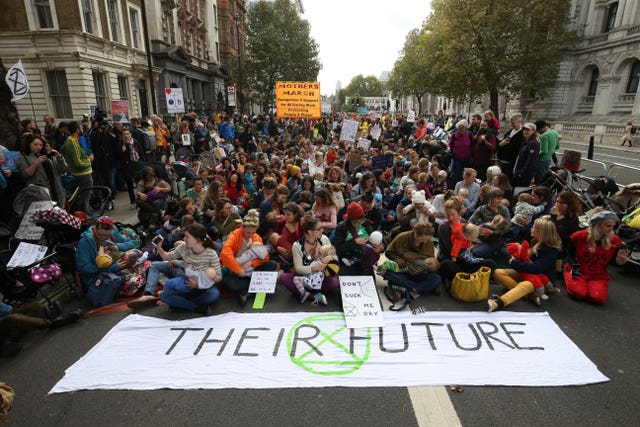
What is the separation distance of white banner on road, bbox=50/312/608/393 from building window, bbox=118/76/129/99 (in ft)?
79.9

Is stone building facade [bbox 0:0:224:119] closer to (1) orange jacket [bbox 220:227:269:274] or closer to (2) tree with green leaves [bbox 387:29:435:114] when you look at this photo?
(1) orange jacket [bbox 220:227:269:274]

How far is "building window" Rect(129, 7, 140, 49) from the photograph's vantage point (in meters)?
24.6

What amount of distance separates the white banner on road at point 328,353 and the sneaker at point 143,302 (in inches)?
9.8

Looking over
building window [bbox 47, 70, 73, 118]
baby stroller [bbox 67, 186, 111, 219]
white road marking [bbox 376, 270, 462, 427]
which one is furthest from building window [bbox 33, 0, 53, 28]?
white road marking [bbox 376, 270, 462, 427]

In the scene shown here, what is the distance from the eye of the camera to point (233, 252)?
5.04 metres

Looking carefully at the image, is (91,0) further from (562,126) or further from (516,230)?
(562,126)

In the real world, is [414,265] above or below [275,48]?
below

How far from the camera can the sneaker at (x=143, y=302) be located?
4.64 m

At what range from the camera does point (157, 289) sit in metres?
5.15

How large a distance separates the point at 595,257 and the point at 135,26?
29500mm

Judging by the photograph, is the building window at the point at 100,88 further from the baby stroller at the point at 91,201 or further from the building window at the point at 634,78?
the building window at the point at 634,78

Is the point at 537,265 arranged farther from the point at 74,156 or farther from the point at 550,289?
the point at 74,156

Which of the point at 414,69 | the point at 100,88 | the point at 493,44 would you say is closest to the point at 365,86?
the point at 414,69

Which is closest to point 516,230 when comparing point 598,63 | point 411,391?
point 411,391
